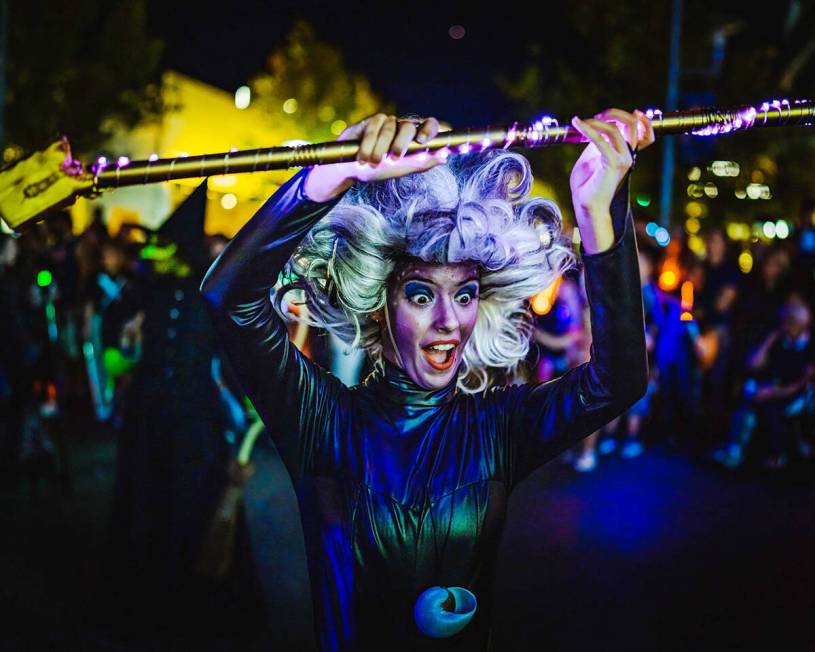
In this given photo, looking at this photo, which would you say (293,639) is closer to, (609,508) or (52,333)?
(609,508)

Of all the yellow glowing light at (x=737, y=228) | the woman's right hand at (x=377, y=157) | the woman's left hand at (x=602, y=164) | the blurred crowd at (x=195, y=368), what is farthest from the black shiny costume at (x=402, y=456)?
the yellow glowing light at (x=737, y=228)

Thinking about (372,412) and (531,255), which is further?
(531,255)

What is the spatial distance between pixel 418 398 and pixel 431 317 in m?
0.18

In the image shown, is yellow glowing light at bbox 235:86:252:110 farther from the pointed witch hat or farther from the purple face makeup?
the purple face makeup

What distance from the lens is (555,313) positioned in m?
8.73

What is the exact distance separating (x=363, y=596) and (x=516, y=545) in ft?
13.0

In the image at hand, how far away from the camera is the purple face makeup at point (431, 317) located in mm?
2051

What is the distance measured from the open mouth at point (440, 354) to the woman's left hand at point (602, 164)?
438 millimetres

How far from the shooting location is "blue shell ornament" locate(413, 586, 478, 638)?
6.33 feet

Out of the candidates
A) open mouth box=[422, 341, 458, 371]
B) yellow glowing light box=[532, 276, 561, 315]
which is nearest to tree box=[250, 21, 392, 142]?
yellow glowing light box=[532, 276, 561, 315]

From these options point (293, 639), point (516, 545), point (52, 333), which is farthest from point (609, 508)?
point (52, 333)

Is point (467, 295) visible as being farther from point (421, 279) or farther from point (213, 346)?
point (213, 346)

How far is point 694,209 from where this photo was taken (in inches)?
891

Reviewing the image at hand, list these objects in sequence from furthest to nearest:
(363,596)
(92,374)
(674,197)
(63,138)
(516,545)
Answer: (674,197) < (92,374) < (516,545) < (363,596) < (63,138)
